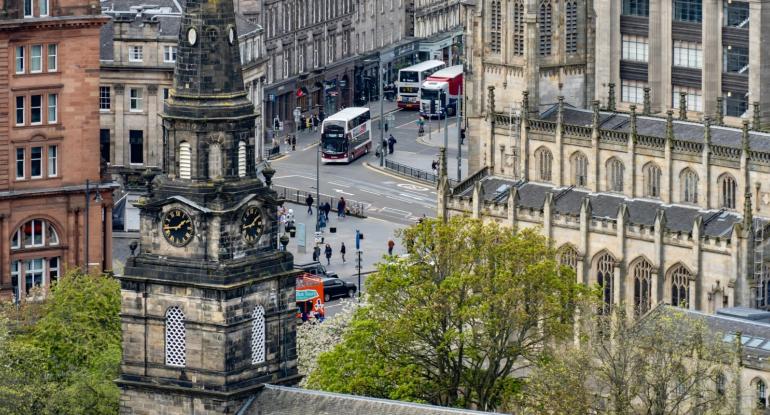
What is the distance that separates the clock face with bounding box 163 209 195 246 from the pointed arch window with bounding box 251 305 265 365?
14.3 ft

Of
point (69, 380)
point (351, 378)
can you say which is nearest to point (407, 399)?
point (351, 378)

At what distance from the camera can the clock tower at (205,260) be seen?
170 meters

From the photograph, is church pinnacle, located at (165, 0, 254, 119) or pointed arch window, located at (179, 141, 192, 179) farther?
pointed arch window, located at (179, 141, 192, 179)

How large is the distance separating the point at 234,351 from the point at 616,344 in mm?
27109

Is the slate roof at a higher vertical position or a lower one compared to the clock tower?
lower

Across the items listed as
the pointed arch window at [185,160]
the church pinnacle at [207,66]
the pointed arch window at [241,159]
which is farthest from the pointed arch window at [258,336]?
the church pinnacle at [207,66]

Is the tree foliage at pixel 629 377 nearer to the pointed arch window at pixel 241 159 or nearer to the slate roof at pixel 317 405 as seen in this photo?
the slate roof at pixel 317 405

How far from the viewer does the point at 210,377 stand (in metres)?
170

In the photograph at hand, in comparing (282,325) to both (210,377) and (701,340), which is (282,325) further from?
(701,340)

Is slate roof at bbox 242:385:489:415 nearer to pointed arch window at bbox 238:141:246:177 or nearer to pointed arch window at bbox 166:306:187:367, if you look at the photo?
pointed arch window at bbox 166:306:187:367

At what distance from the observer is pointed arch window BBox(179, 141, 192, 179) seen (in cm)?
17075

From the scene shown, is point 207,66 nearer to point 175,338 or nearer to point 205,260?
point 205,260

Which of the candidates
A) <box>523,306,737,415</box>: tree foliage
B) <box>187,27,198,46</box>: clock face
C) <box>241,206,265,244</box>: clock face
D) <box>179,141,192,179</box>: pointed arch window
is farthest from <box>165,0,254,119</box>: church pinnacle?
<box>523,306,737,415</box>: tree foliage

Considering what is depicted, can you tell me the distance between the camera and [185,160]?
170875 millimetres
